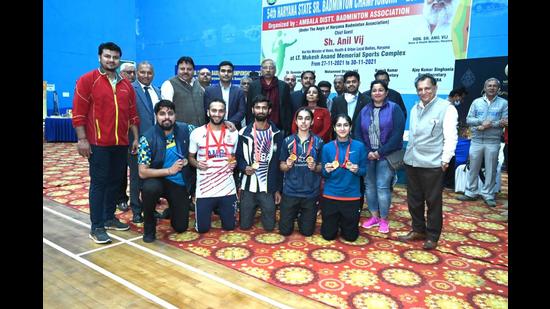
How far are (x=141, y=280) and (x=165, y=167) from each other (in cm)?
108

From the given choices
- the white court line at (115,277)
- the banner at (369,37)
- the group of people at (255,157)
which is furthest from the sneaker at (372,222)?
the banner at (369,37)

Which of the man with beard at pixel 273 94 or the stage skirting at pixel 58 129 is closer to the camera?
the man with beard at pixel 273 94

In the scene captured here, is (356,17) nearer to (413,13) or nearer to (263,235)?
(413,13)

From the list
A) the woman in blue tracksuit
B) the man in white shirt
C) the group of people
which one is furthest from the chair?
the woman in blue tracksuit

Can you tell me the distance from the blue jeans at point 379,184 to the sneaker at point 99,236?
2.34 m

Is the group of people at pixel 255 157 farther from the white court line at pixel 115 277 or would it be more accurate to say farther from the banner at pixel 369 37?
the banner at pixel 369 37

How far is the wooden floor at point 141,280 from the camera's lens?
2.15 meters

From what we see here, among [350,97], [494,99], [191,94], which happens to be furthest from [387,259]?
[494,99]

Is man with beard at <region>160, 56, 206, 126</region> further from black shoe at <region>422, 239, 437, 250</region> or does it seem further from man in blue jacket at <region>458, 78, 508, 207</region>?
man in blue jacket at <region>458, 78, 508, 207</region>

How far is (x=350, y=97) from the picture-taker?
389cm

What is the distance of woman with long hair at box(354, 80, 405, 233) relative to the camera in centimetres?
326

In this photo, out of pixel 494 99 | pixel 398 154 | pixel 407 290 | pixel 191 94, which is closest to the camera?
pixel 407 290

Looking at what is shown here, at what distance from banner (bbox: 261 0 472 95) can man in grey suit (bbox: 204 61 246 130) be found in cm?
351

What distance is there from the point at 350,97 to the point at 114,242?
2.62 meters
